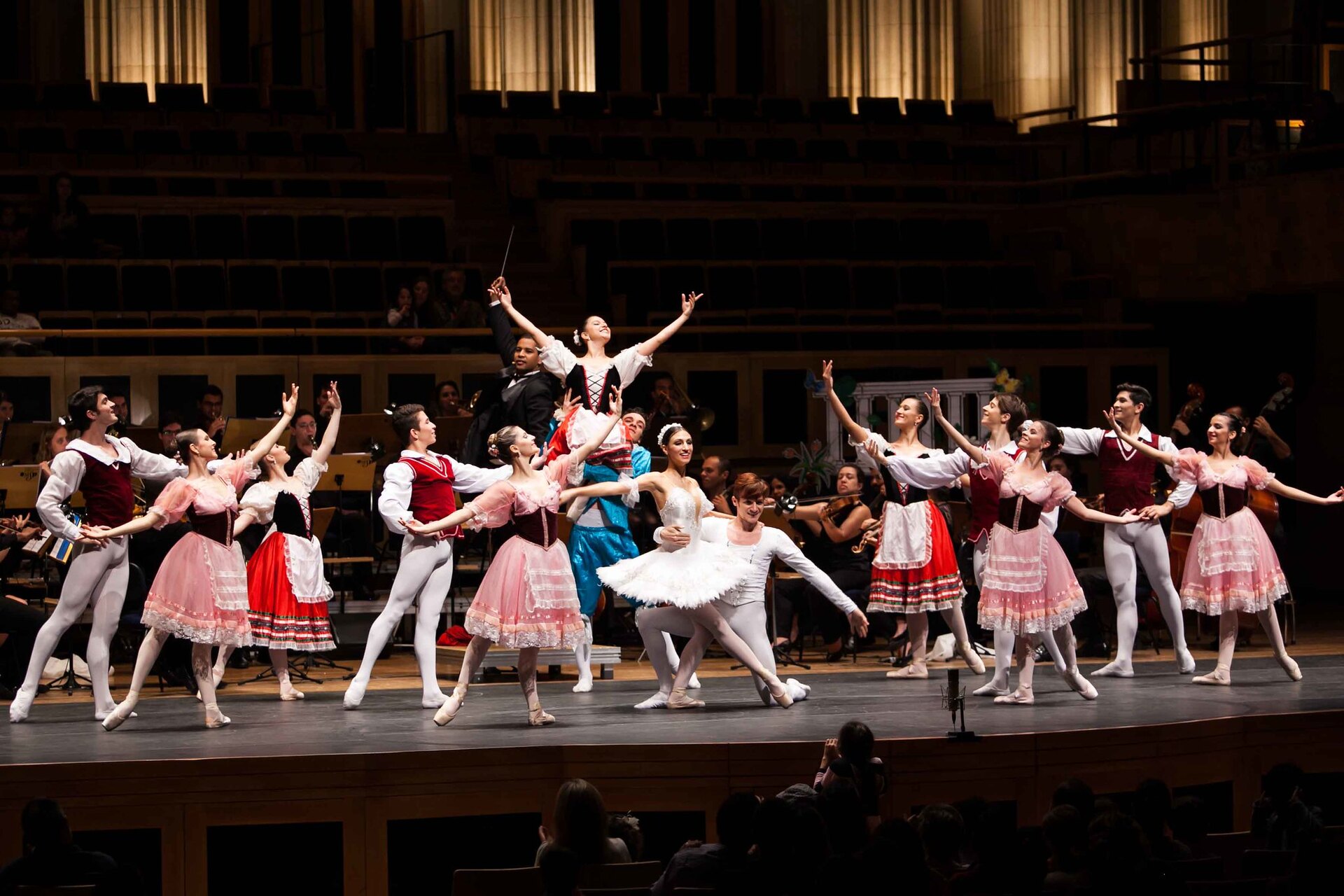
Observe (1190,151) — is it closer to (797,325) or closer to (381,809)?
(797,325)

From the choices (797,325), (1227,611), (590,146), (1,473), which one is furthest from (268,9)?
(1227,611)

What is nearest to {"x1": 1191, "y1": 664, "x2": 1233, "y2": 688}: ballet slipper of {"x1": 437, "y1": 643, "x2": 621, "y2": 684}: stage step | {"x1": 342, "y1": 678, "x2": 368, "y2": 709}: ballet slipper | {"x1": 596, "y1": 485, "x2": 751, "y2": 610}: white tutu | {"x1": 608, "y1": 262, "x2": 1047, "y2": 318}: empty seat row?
{"x1": 596, "y1": 485, "x2": 751, "y2": 610}: white tutu

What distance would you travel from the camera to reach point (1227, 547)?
8.07m

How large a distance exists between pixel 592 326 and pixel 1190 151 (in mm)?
8432

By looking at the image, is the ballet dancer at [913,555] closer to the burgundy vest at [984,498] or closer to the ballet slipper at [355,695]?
the burgundy vest at [984,498]

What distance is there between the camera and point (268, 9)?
18.0 meters

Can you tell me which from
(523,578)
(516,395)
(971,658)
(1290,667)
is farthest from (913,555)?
(523,578)

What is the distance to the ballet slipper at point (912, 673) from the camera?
8.62m

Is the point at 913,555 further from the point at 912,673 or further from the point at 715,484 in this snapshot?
the point at 715,484

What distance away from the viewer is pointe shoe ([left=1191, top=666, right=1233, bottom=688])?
8.05 metres

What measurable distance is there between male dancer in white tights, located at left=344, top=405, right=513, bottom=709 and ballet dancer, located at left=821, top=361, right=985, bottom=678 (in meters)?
1.86

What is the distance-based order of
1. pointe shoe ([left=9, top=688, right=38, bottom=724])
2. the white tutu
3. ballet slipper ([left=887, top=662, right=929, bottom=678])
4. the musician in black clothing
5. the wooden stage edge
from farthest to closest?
the musician in black clothing → ballet slipper ([left=887, top=662, right=929, bottom=678]) → pointe shoe ([left=9, top=688, right=38, bottom=724]) → the white tutu → the wooden stage edge

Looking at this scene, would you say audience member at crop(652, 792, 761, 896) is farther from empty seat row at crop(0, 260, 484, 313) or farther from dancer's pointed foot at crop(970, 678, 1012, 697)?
empty seat row at crop(0, 260, 484, 313)

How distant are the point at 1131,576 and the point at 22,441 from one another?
19.9ft
